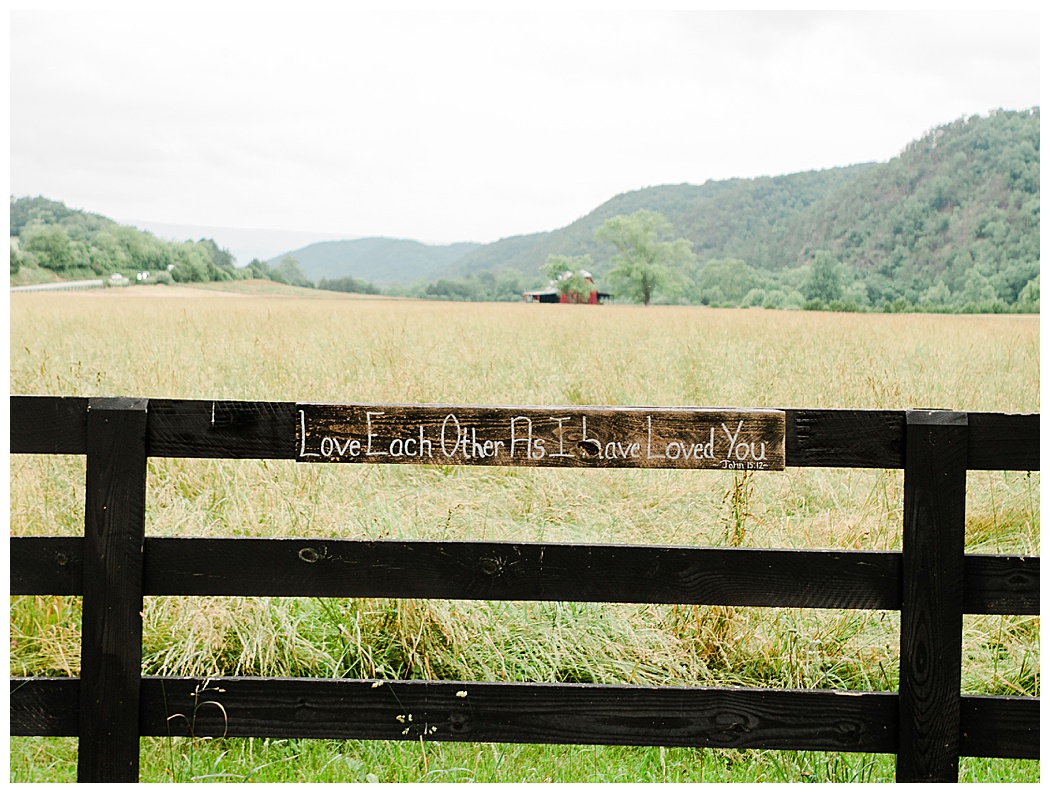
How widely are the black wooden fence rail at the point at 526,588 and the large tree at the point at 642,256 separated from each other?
94.9 m

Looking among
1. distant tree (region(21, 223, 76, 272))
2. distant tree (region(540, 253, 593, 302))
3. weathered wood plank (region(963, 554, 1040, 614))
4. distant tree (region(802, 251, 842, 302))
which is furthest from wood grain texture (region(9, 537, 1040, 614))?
Result: distant tree (region(540, 253, 593, 302))

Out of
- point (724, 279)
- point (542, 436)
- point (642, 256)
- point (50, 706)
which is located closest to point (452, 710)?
point (542, 436)

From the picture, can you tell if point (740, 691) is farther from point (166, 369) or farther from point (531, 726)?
point (166, 369)

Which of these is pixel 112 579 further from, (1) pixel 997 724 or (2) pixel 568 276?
(2) pixel 568 276

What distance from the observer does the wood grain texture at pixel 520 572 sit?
279 centimetres

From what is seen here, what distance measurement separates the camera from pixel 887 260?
84.8 metres

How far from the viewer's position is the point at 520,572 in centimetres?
282

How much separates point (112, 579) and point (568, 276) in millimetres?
85048

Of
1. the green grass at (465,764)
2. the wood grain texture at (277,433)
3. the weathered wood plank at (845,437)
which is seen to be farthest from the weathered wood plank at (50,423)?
the weathered wood plank at (845,437)

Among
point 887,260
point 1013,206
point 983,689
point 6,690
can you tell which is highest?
point 1013,206

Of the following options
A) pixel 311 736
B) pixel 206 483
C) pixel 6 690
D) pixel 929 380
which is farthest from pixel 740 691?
pixel 929 380

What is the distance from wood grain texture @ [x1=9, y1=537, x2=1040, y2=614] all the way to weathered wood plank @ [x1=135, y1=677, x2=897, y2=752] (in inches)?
11.8

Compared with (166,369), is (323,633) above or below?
below

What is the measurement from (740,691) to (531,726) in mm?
668
